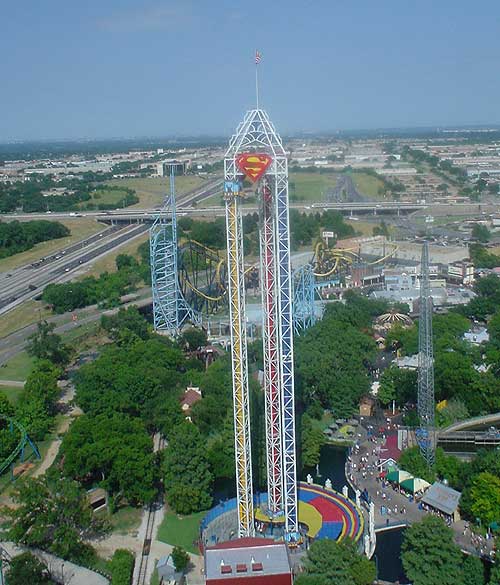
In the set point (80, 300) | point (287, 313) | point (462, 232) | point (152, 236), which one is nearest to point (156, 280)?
point (152, 236)

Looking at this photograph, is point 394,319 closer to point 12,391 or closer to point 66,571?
point 12,391

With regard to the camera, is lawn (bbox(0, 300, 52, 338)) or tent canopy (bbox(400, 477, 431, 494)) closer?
tent canopy (bbox(400, 477, 431, 494))

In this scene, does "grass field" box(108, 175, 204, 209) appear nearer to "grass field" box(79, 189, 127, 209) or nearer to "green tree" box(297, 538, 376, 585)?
"grass field" box(79, 189, 127, 209)

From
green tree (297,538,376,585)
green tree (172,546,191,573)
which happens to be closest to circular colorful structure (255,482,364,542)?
green tree (297,538,376,585)

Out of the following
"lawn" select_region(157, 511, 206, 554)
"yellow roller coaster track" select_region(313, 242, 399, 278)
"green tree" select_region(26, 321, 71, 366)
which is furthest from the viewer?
"yellow roller coaster track" select_region(313, 242, 399, 278)

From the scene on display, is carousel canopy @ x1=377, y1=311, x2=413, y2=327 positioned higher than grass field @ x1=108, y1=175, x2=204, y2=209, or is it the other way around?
grass field @ x1=108, y1=175, x2=204, y2=209

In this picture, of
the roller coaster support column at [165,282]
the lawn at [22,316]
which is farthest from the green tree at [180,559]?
the lawn at [22,316]
